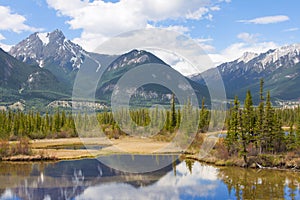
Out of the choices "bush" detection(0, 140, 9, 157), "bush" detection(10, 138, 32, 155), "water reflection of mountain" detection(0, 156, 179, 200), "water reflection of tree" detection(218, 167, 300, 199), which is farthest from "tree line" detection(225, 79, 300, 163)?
"bush" detection(0, 140, 9, 157)

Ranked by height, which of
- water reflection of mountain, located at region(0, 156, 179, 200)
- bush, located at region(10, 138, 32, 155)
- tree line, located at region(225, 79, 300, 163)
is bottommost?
water reflection of mountain, located at region(0, 156, 179, 200)

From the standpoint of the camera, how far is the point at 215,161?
5231 centimetres

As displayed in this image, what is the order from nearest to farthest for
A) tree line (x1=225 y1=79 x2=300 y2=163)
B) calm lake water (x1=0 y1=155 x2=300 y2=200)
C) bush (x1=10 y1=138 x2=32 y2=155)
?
1. calm lake water (x1=0 y1=155 x2=300 y2=200)
2. tree line (x1=225 y1=79 x2=300 y2=163)
3. bush (x1=10 y1=138 x2=32 y2=155)

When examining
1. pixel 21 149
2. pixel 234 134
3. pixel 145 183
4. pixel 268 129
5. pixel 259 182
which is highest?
pixel 268 129

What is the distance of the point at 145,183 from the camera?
38688mm

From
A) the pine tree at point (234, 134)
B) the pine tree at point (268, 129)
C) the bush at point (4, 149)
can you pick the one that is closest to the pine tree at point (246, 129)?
the pine tree at point (234, 134)

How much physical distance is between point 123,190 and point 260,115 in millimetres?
27963

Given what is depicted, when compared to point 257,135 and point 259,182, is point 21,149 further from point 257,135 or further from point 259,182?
point 259,182

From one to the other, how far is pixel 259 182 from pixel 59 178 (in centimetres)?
2222

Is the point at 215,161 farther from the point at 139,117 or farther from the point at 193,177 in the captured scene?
the point at 139,117

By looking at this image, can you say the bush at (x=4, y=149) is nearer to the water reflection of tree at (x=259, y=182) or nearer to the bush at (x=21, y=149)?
the bush at (x=21, y=149)

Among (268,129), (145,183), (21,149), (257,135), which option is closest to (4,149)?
(21,149)

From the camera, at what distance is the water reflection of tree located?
1315 inches

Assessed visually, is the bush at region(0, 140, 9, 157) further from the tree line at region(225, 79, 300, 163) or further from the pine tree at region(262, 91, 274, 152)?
the pine tree at region(262, 91, 274, 152)
